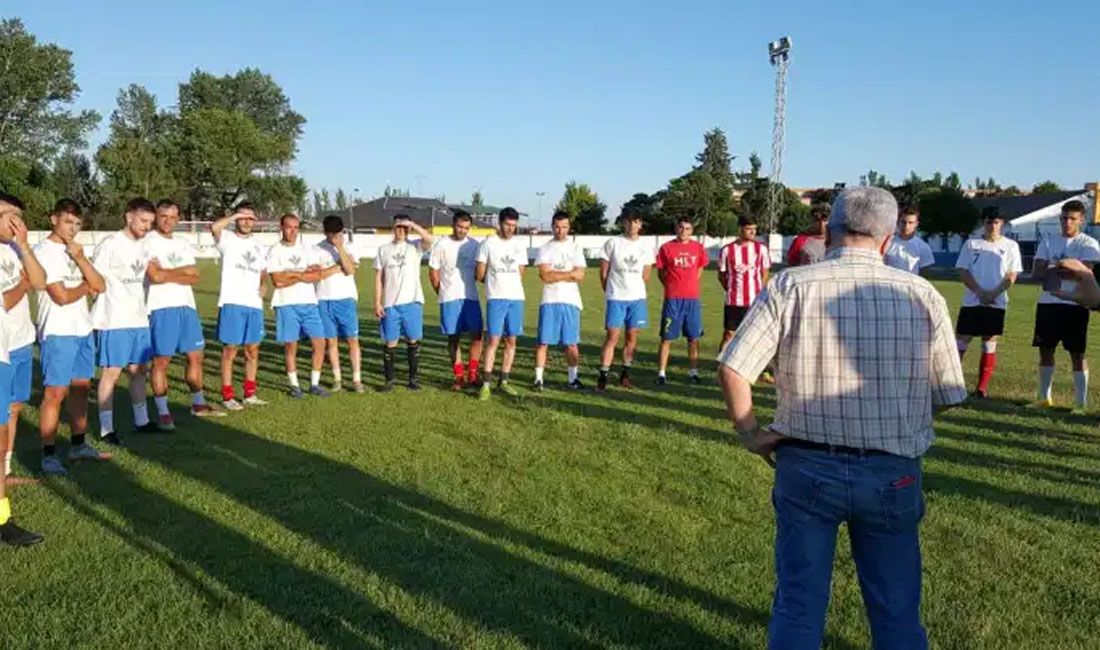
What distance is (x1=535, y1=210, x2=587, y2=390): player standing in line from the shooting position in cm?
968

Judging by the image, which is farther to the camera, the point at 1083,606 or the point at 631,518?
the point at 631,518

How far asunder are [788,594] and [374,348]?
452 inches

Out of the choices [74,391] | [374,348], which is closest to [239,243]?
[74,391]

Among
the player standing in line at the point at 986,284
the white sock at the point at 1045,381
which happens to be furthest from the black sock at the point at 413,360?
the white sock at the point at 1045,381

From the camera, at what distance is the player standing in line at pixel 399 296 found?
9.93 meters

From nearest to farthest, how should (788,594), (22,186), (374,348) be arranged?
(788,594), (374,348), (22,186)

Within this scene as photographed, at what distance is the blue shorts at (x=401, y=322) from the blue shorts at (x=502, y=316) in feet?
3.30

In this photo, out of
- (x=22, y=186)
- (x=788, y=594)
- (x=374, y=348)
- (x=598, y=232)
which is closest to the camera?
(x=788, y=594)

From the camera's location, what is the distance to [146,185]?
63188mm

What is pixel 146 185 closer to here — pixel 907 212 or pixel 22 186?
pixel 22 186

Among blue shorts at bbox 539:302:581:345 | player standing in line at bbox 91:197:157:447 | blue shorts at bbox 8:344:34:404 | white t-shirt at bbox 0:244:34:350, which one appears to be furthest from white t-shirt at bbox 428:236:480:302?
white t-shirt at bbox 0:244:34:350

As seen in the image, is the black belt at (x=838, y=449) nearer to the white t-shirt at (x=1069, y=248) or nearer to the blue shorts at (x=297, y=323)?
the white t-shirt at (x=1069, y=248)

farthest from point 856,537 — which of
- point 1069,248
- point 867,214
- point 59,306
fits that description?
point 1069,248

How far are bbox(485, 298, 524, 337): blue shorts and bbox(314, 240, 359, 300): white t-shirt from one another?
1.73 metres
